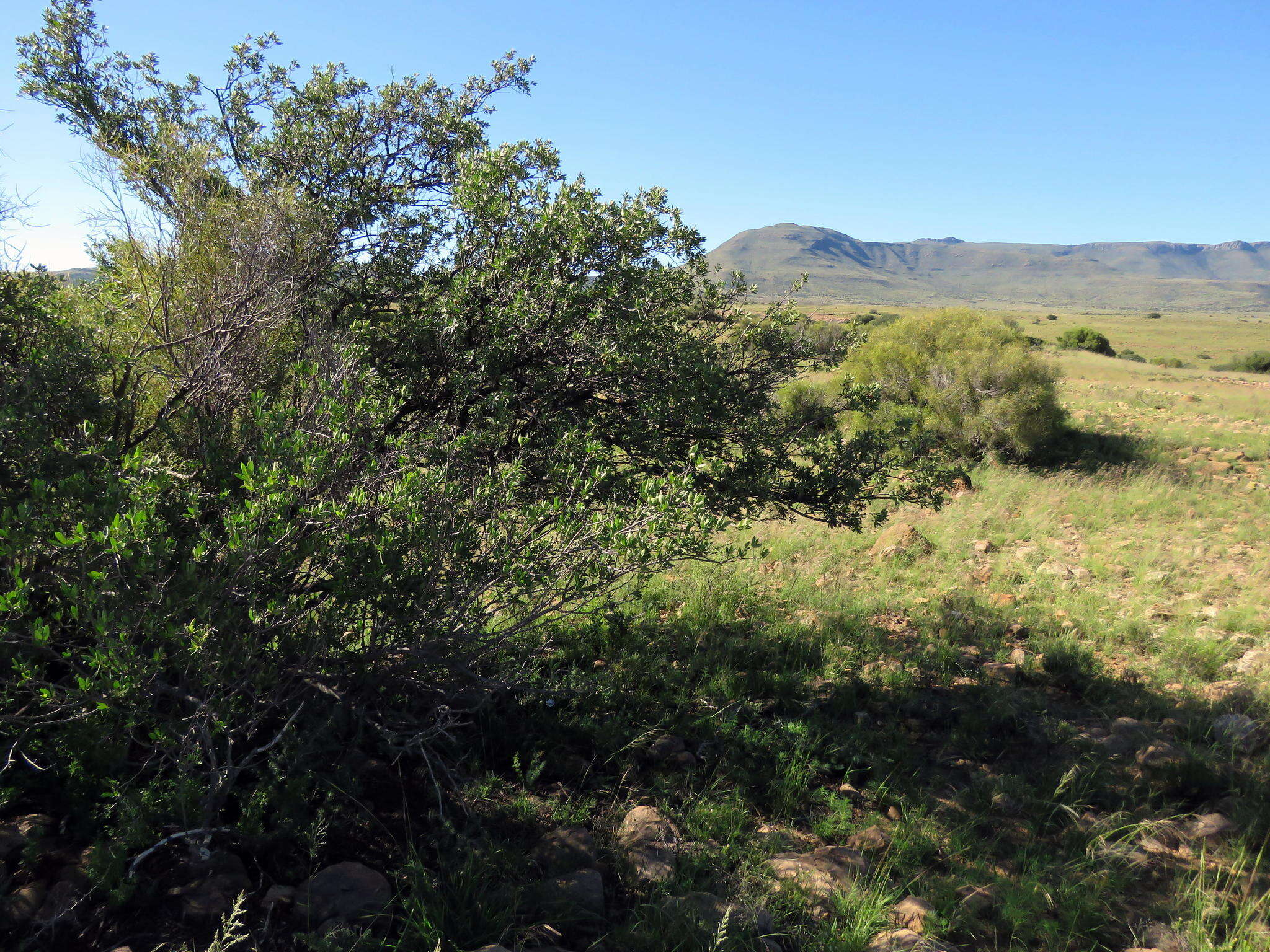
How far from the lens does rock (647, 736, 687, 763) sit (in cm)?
444

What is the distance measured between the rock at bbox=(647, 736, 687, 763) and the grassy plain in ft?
0.17

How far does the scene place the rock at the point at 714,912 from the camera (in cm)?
297

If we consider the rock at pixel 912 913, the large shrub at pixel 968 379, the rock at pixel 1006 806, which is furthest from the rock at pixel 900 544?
the rock at pixel 912 913

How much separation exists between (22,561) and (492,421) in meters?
2.46

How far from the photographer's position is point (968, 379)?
1499cm

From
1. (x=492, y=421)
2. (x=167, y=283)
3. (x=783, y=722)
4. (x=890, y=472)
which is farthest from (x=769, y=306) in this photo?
(x=167, y=283)

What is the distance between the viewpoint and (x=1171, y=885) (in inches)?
140

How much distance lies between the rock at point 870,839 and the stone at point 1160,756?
202 cm

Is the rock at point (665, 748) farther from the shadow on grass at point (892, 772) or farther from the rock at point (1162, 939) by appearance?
the rock at point (1162, 939)

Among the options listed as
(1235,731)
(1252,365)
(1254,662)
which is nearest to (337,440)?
(1235,731)

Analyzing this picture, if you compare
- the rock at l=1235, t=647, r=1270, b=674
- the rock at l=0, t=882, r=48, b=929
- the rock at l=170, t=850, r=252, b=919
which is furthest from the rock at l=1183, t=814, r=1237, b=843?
the rock at l=0, t=882, r=48, b=929

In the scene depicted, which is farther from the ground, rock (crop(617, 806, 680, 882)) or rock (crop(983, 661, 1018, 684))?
rock (crop(617, 806, 680, 882))

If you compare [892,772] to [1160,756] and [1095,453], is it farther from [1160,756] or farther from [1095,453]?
[1095,453]

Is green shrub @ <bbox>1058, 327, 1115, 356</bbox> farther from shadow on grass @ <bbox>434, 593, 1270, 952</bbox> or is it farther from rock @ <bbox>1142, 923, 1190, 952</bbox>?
rock @ <bbox>1142, 923, 1190, 952</bbox>
